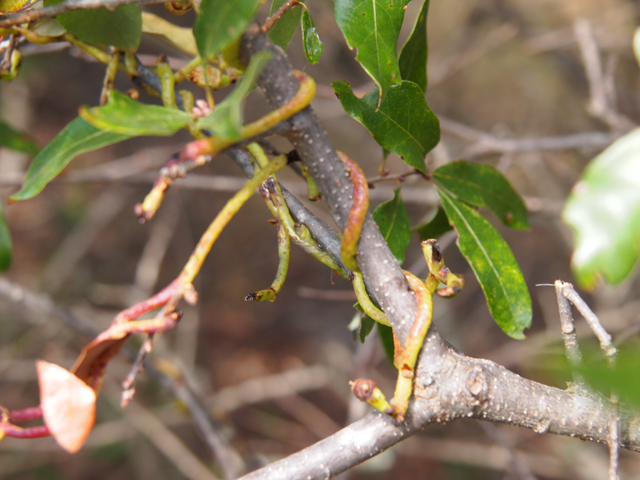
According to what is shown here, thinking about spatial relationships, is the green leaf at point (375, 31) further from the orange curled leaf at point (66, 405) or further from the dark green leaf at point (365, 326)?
the orange curled leaf at point (66, 405)

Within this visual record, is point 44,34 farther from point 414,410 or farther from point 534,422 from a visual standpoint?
point 534,422

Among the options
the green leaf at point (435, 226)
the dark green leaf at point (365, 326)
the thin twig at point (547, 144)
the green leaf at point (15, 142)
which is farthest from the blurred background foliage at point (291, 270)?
the dark green leaf at point (365, 326)

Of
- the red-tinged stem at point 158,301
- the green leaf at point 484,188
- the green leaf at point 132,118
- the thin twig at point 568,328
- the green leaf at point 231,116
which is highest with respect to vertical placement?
the green leaf at point 231,116

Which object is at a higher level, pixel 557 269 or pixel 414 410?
pixel 414 410

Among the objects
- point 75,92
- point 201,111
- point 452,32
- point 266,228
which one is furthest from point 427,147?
point 75,92

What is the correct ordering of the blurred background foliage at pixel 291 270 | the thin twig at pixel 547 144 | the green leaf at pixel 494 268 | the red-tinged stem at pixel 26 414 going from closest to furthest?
the red-tinged stem at pixel 26 414
the green leaf at pixel 494 268
the thin twig at pixel 547 144
the blurred background foliage at pixel 291 270

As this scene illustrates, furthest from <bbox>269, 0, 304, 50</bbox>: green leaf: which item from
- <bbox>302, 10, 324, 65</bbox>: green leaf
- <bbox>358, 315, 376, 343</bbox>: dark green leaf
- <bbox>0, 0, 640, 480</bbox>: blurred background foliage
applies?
<bbox>0, 0, 640, 480</bbox>: blurred background foliage
